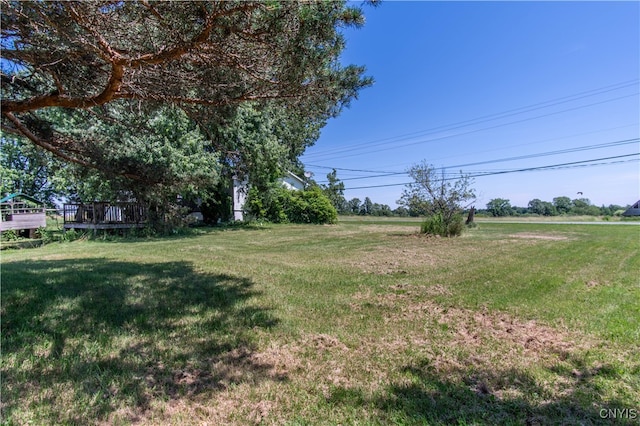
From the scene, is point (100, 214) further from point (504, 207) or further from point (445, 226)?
point (504, 207)

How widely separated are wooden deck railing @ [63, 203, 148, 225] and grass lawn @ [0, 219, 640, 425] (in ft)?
25.4

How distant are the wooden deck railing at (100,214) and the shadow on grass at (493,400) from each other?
13.3m

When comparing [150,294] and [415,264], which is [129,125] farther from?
[415,264]

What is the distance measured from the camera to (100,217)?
13.3 meters

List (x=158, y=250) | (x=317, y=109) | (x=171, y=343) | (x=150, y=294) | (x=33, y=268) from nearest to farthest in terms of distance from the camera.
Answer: (x=171, y=343)
(x=317, y=109)
(x=150, y=294)
(x=33, y=268)
(x=158, y=250)

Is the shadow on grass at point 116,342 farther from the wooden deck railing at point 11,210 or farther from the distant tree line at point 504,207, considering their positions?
the distant tree line at point 504,207

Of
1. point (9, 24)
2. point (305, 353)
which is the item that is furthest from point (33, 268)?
point (305, 353)

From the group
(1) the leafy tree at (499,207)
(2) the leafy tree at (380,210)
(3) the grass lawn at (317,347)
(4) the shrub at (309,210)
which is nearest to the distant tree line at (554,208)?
(1) the leafy tree at (499,207)

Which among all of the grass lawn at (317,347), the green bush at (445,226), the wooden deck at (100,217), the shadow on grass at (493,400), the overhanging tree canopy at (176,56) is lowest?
the shadow on grass at (493,400)

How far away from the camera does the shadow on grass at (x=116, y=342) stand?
93.4 inches

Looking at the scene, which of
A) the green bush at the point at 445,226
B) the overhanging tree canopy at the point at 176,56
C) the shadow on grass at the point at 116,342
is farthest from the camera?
the green bush at the point at 445,226

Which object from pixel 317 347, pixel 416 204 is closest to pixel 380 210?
pixel 416 204

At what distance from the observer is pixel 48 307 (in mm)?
4090

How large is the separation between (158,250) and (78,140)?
16.3 feet
